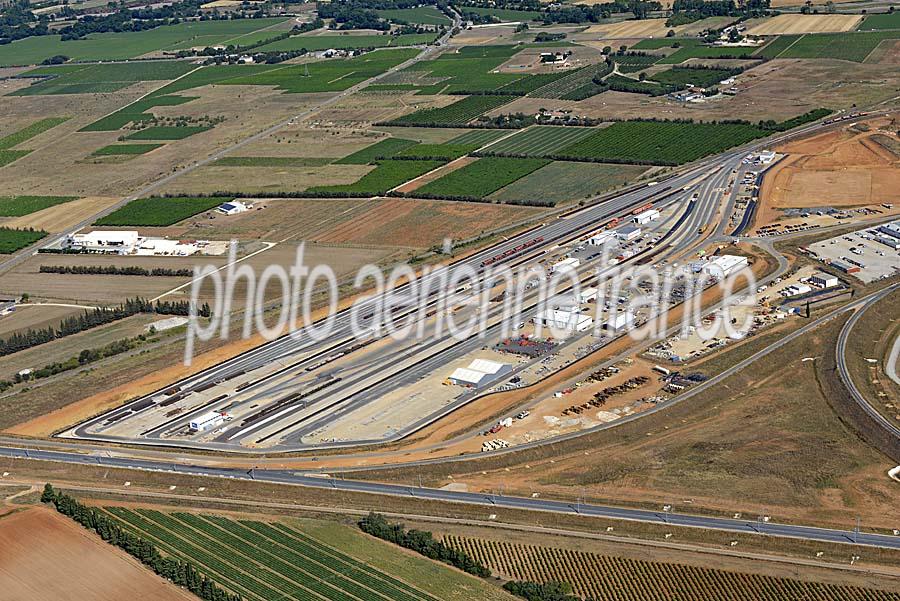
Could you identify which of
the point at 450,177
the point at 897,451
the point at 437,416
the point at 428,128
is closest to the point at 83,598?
the point at 437,416

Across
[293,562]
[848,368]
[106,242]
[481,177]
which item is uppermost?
[106,242]

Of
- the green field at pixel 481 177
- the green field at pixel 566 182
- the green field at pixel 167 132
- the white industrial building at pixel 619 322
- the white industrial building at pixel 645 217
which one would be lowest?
A: the white industrial building at pixel 619 322

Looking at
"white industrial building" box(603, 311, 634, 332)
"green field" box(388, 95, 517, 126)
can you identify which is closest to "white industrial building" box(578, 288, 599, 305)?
"white industrial building" box(603, 311, 634, 332)

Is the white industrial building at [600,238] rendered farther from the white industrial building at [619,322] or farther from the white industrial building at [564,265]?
the white industrial building at [619,322]

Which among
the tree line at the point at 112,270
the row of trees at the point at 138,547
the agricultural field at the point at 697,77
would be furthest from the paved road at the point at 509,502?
the agricultural field at the point at 697,77

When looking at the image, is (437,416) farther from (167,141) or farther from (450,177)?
(167,141)

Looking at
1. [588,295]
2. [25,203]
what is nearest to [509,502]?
[588,295]

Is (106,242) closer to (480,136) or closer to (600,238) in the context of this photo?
(600,238)
